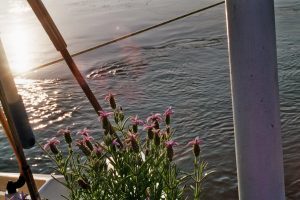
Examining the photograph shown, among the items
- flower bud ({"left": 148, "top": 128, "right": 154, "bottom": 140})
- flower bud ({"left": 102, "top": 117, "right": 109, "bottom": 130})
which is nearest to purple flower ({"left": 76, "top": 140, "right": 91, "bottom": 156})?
flower bud ({"left": 102, "top": 117, "right": 109, "bottom": 130})

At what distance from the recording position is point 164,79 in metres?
11.6

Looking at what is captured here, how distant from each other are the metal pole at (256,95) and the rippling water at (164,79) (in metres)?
4.46

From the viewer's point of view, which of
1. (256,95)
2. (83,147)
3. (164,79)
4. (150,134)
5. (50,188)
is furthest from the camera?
(164,79)

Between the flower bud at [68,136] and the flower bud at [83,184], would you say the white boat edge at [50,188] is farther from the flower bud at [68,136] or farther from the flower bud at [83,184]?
the flower bud at [83,184]

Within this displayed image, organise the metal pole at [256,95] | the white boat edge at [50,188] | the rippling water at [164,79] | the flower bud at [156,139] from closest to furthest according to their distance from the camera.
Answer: the metal pole at [256,95] < the flower bud at [156,139] < the white boat edge at [50,188] < the rippling water at [164,79]

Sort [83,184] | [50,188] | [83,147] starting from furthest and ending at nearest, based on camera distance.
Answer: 1. [50,188]
2. [83,147]
3. [83,184]

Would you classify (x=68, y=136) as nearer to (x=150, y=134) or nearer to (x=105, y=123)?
(x=105, y=123)

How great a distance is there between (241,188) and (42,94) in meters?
10.4

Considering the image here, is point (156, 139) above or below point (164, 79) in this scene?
below

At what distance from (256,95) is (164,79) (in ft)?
32.4

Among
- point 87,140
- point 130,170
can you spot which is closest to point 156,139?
point 130,170

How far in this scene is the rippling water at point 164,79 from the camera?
7.71 metres

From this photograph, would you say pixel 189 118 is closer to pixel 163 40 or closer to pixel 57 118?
pixel 57 118

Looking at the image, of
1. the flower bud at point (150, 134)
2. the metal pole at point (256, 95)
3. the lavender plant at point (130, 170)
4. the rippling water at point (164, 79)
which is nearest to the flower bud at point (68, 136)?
the lavender plant at point (130, 170)
